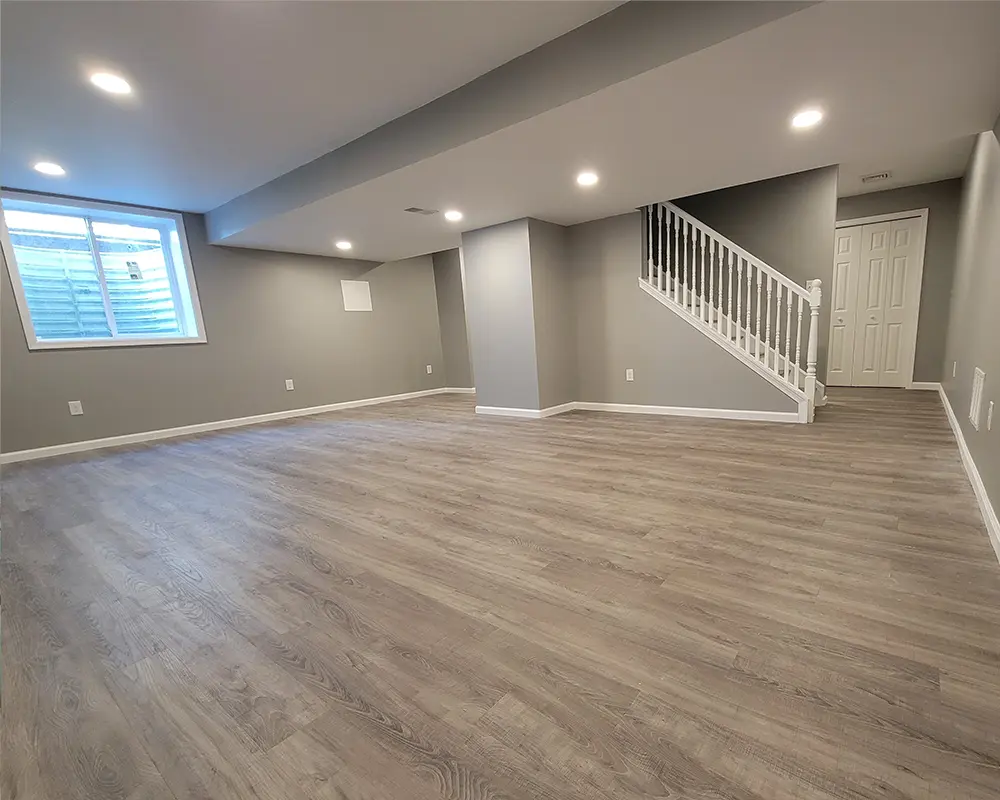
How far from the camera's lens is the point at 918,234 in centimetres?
485

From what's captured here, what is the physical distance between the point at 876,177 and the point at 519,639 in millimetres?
5341

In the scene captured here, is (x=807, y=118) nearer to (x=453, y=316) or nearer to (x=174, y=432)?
(x=453, y=316)

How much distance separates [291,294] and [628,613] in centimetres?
568

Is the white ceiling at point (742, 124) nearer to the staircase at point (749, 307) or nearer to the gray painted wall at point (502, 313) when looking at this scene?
the gray painted wall at point (502, 313)

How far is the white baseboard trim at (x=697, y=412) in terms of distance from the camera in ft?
12.5

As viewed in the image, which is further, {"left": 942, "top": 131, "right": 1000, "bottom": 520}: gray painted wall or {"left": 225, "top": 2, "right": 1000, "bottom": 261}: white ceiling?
{"left": 942, "top": 131, "right": 1000, "bottom": 520}: gray painted wall

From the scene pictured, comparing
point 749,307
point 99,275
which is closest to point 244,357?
point 99,275

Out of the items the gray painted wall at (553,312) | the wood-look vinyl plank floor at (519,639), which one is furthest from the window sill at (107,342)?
the gray painted wall at (553,312)

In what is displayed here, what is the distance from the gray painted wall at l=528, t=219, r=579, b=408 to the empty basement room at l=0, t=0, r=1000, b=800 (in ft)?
0.13

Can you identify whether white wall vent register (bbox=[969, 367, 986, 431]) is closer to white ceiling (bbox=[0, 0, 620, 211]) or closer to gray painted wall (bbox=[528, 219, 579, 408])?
white ceiling (bbox=[0, 0, 620, 211])

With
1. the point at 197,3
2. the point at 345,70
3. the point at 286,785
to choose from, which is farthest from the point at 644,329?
the point at 286,785

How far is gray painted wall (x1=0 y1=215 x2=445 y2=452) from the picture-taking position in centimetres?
401

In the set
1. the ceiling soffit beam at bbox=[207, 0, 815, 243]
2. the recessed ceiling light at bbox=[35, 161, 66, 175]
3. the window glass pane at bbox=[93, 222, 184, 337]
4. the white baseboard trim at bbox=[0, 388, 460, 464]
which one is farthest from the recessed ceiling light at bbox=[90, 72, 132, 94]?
the white baseboard trim at bbox=[0, 388, 460, 464]

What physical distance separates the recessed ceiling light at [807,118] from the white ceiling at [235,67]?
125 cm
